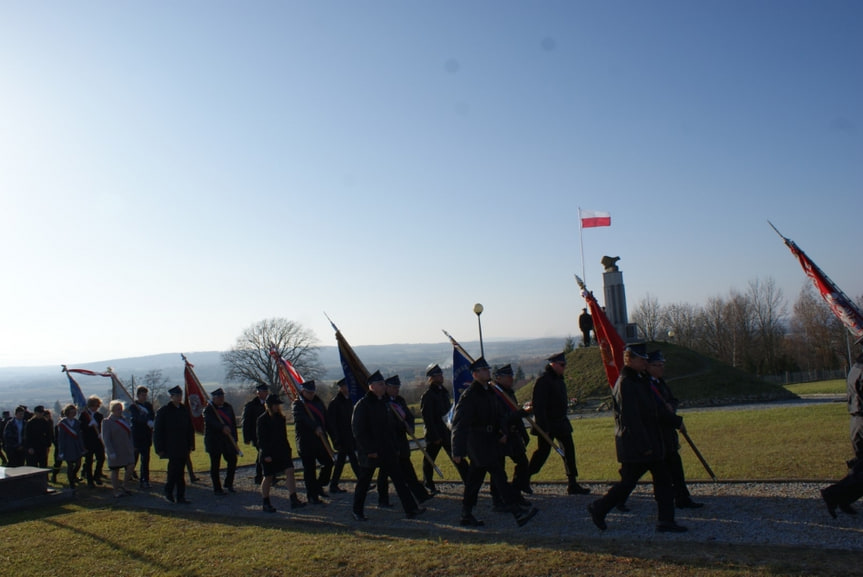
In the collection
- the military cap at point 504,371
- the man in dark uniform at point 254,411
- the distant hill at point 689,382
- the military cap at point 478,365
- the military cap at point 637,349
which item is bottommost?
the distant hill at point 689,382

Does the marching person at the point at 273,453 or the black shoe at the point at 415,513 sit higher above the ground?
the marching person at the point at 273,453

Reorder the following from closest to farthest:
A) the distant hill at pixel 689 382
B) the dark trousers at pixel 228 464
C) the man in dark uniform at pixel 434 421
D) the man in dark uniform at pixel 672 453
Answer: the man in dark uniform at pixel 672 453
the man in dark uniform at pixel 434 421
the dark trousers at pixel 228 464
the distant hill at pixel 689 382

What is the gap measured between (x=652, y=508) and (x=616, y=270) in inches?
1067

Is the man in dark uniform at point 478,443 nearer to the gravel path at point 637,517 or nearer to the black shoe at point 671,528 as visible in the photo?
the gravel path at point 637,517

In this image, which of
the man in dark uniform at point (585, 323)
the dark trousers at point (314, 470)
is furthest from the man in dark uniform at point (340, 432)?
the man in dark uniform at point (585, 323)

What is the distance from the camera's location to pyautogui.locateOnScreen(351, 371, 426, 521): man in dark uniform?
8688mm

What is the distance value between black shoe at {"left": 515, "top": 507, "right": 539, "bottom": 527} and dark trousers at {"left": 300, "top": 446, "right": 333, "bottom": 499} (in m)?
3.95

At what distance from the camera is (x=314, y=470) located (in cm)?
1057

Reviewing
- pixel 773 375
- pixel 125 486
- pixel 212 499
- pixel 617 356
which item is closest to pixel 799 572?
pixel 617 356

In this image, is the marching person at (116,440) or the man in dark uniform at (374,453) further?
the marching person at (116,440)

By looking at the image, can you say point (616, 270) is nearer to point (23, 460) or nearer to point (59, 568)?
point (23, 460)

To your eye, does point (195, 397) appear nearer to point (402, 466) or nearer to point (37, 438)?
point (37, 438)

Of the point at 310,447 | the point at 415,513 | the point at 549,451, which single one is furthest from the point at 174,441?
the point at 549,451

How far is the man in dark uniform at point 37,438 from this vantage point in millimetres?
15562
